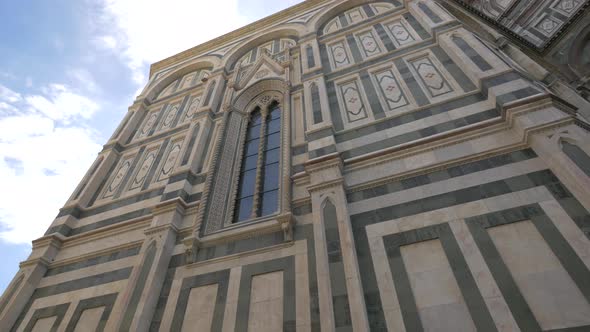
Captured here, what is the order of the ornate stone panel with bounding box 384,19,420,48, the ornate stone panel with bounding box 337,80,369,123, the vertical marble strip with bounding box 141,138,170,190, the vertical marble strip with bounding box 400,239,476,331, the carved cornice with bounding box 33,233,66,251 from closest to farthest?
the vertical marble strip with bounding box 400,239,476,331 → the ornate stone panel with bounding box 337,80,369,123 → the carved cornice with bounding box 33,233,66,251 → the vertical marble strip with bounding box 141,138,170,190 → the ornate stone panel with bounding box 384,19,420,48

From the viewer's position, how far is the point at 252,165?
872 cm

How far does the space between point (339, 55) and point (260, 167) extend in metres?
5.10

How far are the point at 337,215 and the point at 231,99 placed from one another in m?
6.68

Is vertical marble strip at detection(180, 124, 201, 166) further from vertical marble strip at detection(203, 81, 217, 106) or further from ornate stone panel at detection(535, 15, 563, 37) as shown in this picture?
ornate stone panel at detection(535, 15, 563, 37)

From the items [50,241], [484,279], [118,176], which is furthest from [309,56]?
[50,241]

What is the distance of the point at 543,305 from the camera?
375 centimetres

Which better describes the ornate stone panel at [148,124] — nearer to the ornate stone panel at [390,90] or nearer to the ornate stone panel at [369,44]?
the ornate stone panel at [369,44]

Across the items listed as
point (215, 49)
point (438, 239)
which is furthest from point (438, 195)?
point (215, 49)

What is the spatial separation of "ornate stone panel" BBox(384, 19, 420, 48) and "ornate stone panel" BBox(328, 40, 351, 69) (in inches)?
59.2

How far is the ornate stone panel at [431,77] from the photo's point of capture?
7.28m

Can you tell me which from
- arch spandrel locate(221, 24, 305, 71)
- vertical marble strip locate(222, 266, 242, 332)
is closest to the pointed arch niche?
vertical marble strip locate(222, 266, 242, 332)

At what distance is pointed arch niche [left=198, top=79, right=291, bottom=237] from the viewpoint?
7.05 m

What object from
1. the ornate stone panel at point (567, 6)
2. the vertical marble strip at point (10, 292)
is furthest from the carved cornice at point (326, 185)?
the ornate stone panel at point (567, 6)

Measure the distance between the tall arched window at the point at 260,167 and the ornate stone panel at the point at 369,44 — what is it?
11.0 feet
